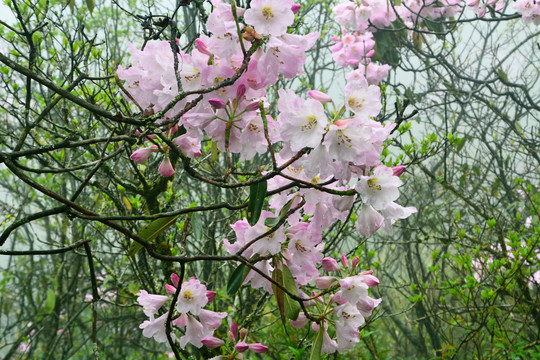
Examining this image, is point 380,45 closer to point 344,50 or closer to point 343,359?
point 344,50

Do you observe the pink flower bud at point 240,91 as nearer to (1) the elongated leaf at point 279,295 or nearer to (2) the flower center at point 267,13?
(2) the flower center at point 267,13

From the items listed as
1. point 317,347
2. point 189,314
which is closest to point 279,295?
point 317,347

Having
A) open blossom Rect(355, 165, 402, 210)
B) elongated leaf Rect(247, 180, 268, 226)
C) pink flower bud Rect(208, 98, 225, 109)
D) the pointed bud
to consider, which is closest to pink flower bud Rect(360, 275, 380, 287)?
the pointed bud

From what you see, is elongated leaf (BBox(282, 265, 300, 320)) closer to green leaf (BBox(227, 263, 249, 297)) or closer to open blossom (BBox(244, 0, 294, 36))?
green leaf (BBox(227, 263, 249, 297))

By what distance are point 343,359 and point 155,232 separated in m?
2.02

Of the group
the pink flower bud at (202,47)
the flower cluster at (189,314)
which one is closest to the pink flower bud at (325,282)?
the flower cluster at (189,314)

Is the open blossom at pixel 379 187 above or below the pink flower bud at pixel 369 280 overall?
above

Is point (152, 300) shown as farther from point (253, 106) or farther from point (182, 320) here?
point (253, 106)

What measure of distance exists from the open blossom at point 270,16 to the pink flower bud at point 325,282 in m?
0.66

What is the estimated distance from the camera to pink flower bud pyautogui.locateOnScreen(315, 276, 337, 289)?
1.25 meters

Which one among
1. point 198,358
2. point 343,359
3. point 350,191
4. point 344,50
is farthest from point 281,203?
point 344,50

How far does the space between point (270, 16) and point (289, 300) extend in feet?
2.13

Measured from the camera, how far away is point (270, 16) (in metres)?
0.92

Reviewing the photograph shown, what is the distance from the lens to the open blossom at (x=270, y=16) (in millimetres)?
914
